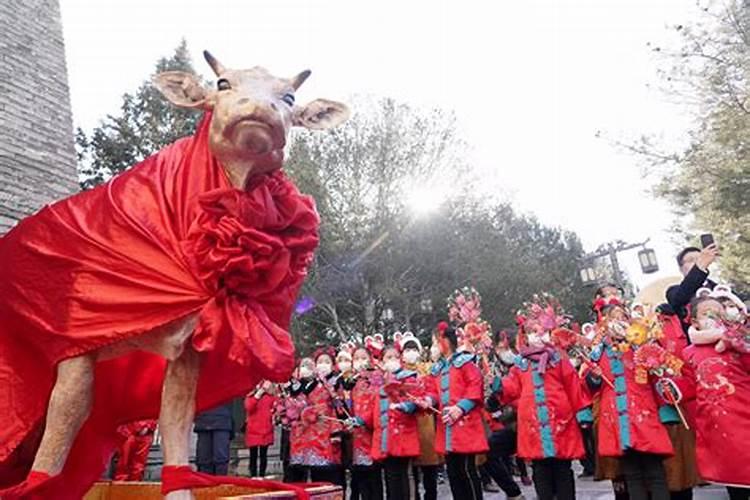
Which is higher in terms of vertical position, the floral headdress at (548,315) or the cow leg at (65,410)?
the floral headdress at (548,315)

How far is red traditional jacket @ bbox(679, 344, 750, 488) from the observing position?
423 centimetres

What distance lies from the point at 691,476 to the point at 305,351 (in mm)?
16480

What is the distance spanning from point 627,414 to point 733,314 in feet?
3.65

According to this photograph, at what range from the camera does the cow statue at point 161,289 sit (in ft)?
6.92

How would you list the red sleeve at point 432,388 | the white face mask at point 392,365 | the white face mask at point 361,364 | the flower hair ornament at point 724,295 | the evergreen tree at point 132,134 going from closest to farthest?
the flower hair ornament at point 724,295 → the red sleeve at point 432,388 → the white face mask at point 392,365 → the white face mask at point 361,364 → the evergreen tree at point 132,134

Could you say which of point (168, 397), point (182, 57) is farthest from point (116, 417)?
point (182, 57)

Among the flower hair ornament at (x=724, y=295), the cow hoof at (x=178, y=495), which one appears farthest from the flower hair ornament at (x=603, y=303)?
the cow hoof at (x=178, y=495)

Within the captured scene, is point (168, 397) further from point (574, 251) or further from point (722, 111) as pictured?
point (574, 251)

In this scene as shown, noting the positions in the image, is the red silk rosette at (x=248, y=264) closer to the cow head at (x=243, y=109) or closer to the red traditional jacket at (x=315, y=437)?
the cow head at (x=243, y=109)

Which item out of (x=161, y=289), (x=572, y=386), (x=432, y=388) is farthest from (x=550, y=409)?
(x=161, y=289)

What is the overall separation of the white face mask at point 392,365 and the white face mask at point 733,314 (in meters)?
3.75

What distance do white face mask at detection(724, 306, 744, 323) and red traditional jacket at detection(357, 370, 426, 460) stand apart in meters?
3.42

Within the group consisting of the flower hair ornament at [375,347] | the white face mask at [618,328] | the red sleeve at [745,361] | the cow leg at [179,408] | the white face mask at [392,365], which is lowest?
the cow leg at [179,408]

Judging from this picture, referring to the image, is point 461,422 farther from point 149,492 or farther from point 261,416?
point 261,416
